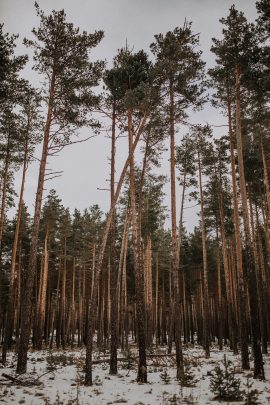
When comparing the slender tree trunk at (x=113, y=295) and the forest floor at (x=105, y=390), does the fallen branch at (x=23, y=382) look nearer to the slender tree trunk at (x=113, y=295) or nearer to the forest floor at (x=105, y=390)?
the forest floor at (x=105, y=390)

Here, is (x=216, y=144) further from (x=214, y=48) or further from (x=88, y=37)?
(x=88, y=37)

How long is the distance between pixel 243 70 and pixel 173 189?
6.09 metres

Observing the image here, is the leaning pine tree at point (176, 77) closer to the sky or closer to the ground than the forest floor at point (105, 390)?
closer to the sky

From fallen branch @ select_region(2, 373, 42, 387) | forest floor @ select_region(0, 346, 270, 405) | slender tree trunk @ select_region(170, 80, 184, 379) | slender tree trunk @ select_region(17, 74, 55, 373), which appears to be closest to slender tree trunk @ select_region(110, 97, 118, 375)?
forest floor @ select_region(0, 346, 270, 405)

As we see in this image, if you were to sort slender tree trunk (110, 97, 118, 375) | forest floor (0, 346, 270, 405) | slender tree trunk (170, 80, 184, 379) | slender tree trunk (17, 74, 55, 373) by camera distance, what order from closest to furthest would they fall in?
1. forest floor (0, 346, 270, 405)
2. slender tree trunk (17, 74, 55, 373)
3. slender tree trunk (170, 80, 184, 379)
4. slender tree trunk (110, 97, 118, 375)

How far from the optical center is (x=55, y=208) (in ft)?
86.5

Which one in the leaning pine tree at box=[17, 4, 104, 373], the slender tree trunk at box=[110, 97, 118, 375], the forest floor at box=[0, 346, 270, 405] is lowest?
the forest floor at box=[0, 346, 270, 405]

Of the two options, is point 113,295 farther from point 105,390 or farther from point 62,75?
point 62,75

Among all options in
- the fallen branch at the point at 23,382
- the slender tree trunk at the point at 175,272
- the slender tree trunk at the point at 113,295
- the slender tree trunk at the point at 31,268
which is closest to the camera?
the fallen branch at the point at 23,382

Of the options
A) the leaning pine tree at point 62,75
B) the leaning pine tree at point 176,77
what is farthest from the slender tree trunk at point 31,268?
the leaning pine tree at point 176,77

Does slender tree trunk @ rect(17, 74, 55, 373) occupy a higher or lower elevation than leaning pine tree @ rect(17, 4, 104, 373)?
lower

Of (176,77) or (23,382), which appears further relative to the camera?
(176,77)

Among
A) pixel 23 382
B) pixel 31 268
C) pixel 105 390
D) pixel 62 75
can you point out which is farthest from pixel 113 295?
pixel 62 75

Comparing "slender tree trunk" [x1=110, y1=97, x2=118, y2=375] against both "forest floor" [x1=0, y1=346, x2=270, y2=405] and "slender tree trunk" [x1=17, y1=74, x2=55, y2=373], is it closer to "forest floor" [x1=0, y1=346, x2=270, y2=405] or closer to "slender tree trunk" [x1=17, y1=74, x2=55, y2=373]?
"forest floor" [x1=0, y1=346, x2=270, y2=405]
